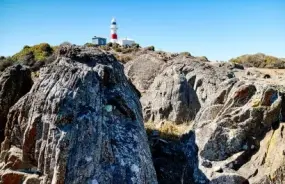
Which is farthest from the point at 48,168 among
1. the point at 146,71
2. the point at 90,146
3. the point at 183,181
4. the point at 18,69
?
the point at 146,71

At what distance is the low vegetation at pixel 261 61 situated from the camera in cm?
5552

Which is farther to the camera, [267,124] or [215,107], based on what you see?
[215,107]

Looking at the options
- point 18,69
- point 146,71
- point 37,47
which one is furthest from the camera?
point 37,47

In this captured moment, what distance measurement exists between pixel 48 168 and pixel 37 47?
1526 inches

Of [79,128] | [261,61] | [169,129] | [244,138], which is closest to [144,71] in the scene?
[169,129]

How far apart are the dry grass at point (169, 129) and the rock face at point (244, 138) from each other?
1.22m

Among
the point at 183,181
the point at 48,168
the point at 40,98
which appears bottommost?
the point at 183,181

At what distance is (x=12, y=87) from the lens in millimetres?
12438

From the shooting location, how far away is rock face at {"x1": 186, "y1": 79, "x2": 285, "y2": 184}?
10002 millimetres

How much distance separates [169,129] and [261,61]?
1909 inches

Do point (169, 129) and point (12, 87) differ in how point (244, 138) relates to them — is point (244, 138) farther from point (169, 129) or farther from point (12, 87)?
point (12, 87)

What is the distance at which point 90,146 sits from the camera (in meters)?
8.18

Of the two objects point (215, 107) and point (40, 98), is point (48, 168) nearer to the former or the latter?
point (40, 98)

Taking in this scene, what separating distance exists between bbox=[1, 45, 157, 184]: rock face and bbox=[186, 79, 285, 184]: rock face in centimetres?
213
